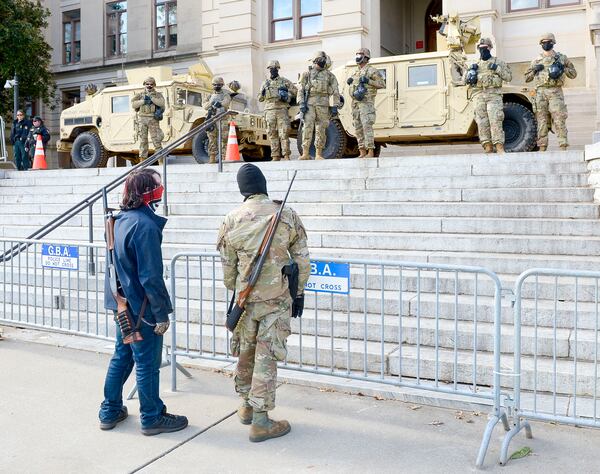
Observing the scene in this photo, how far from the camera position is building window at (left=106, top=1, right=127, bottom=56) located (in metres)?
27.8

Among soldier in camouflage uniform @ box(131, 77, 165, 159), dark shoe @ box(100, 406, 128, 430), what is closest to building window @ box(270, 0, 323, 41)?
soldier in camouflage uniform @ box(131, 77, 165, 159)

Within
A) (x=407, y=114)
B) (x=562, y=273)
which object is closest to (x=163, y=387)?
(x=562, y=273)

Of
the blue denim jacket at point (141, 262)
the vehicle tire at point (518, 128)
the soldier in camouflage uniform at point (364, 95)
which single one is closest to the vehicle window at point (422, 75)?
the soldier in camouflage uniform at point (364, 95)

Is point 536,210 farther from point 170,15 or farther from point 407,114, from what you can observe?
point 170,15

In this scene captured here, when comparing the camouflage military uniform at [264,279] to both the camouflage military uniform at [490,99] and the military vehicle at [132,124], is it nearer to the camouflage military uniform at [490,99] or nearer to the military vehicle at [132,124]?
the camouflage military uniform at [490,99]

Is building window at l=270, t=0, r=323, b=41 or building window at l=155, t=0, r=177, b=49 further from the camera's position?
building window at l=155, t=0, r=177, b=49

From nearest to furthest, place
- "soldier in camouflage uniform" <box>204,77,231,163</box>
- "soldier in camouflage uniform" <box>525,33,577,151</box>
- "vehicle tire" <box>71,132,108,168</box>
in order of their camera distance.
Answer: "soldier in camouflage uniform" <box>525,33,577,151</box>
"soldier in camouflage uniform" <box>204,77,231,163</box>
"vehicle tire" <box>71,132,108,168</box>

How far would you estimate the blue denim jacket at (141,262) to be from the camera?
13.2 ft

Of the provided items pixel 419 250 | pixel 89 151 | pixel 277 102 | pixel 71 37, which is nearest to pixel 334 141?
pixel 277 102

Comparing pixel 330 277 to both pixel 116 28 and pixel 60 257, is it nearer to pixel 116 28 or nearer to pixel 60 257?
pixel 60 257

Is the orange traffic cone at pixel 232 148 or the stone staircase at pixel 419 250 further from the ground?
the orange traffic cone at pixel 232 148

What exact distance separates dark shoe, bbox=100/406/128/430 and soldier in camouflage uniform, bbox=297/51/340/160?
769 centimetres

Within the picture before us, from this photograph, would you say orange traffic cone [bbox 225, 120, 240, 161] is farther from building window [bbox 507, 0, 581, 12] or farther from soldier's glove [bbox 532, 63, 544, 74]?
building window [bbox 507, 0, 581, 12]

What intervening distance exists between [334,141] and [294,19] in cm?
952
